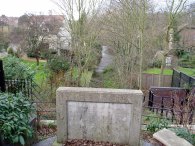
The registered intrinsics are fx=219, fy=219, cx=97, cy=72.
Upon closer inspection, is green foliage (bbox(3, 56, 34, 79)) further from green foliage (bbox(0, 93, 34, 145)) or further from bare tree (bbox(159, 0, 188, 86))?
bare tree (bbox(159, 0, 188, 86))

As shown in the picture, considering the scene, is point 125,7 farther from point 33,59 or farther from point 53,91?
point 33,59

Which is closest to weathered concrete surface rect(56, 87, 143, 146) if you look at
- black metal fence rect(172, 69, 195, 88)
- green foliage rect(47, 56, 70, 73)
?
green foliage rect(47, 56, 70, 73)

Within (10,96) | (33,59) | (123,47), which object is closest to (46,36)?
(33,59)

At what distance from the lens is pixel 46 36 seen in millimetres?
19375

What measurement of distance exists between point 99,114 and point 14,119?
1.64 metres

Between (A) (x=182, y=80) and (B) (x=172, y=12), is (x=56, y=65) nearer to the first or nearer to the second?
(B) (x=172, y=12)

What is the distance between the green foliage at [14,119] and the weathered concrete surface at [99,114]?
0.72m

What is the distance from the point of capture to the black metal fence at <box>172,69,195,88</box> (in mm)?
11386

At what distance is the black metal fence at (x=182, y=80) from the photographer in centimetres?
1139

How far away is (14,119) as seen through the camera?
3703mm

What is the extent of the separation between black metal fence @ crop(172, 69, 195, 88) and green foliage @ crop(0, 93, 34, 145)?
363 inches

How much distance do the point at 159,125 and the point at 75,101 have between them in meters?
2.23

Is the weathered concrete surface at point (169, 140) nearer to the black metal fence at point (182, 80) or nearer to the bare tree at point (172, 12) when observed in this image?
the black metal fence at point (182, 80)

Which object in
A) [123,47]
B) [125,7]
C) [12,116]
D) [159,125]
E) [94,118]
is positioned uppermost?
[125,7]
